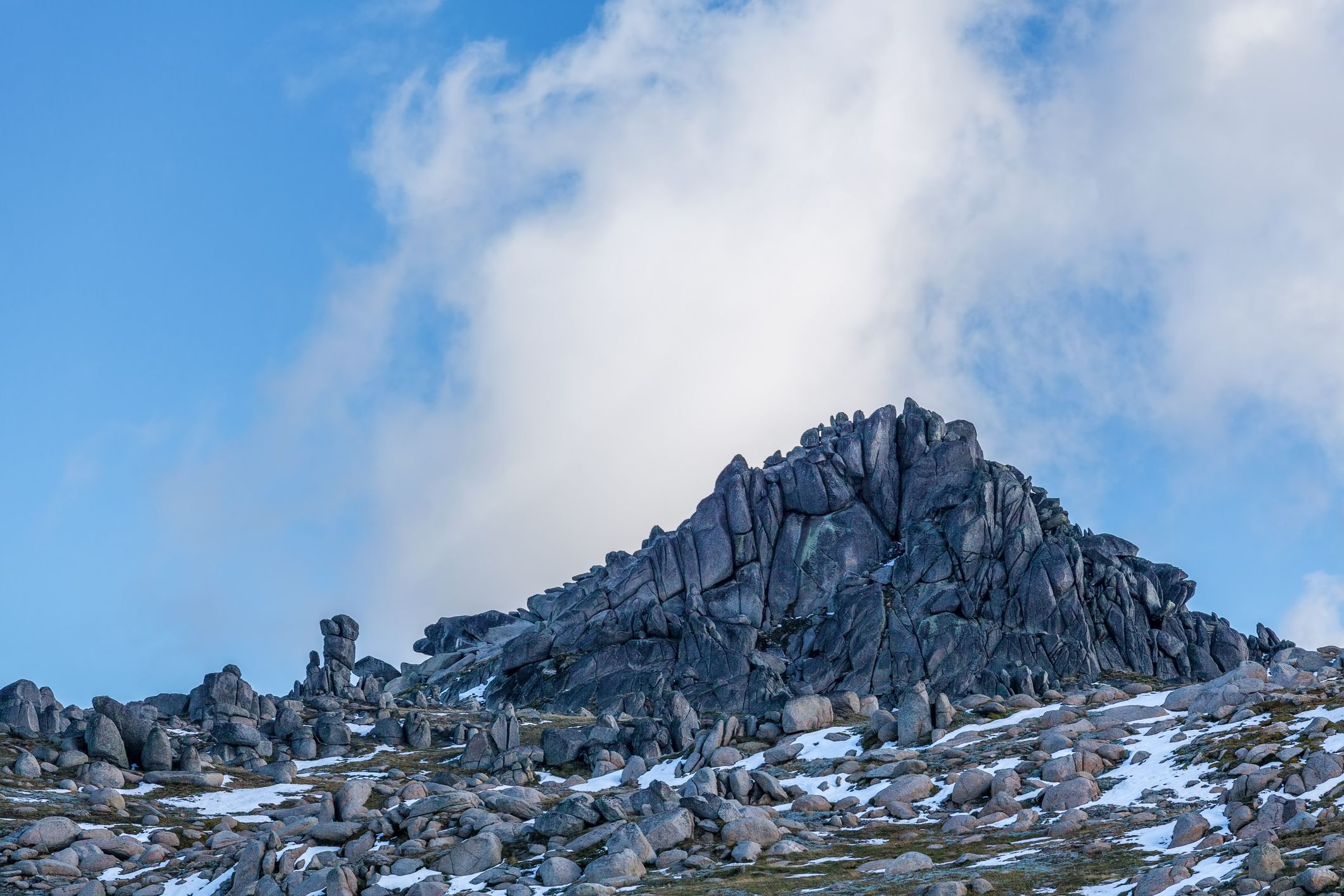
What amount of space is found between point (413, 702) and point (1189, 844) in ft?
432

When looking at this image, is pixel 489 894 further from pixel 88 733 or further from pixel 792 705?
pixel 88 733

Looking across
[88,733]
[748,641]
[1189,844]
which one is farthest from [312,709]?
[1189,844]

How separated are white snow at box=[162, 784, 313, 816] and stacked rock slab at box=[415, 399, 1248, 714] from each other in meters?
53.1

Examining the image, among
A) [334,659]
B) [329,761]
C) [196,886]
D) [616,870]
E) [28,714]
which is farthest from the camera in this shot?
[334,659]

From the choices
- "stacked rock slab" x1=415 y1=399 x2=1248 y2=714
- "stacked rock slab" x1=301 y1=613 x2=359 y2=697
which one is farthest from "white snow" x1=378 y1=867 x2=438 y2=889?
"stacked rock slab" x1=301 y1=613 x2=359 y2=697

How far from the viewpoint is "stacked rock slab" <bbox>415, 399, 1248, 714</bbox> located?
162875 millimetres

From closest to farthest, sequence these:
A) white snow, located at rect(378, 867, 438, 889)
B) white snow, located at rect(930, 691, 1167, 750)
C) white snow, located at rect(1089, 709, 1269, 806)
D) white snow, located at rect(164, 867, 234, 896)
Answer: white snow, located at rect(1089, 709, 1269, 806), white snow, located at rect(378, 867, 438, 889), white snow, located at rect(164, 867, 234, 896), white snow, located at rect(930, 691, 1167, 750)

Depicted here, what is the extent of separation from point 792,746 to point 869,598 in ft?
306

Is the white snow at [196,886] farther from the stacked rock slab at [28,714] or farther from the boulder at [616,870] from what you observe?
the stacked rock slab at [28,714]

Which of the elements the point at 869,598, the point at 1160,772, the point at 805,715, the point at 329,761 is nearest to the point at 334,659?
the point at 329,761

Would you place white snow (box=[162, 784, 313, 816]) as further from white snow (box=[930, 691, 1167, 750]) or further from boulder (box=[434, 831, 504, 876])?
white snow (box=[930, 691, 1167, 750])

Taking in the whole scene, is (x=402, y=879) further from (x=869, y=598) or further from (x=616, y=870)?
(x=869, y=598)

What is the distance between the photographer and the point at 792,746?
265ft

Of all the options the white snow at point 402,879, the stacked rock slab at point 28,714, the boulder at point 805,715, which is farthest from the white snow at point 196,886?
the stacked rock slab at point 28,714
